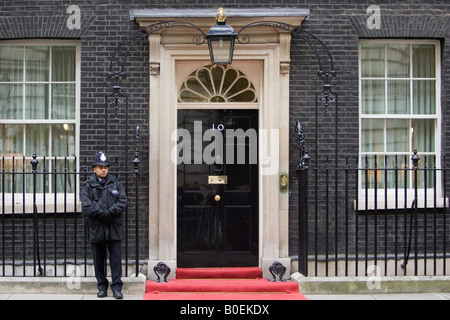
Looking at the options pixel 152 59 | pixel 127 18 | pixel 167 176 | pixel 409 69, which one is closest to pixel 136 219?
pixel 167 176

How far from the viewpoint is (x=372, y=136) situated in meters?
9.34

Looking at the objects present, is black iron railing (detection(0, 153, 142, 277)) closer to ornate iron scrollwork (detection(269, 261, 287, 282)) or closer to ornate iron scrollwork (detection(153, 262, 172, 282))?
ornate iron scrollwork (detection(153, 262, 172, 282))

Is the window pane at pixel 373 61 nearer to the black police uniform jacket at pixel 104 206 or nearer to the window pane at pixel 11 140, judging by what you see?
the black police uniform jacket at pixel 104 206

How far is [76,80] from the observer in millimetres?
9148

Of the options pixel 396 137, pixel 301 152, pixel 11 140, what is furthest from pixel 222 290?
pixel 11 140

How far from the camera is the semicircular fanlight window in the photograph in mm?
9180

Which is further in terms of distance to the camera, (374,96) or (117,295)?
(374,96)

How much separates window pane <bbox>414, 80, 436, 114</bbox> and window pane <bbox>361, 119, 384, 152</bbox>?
0.65 meters

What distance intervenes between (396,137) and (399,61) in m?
1.17

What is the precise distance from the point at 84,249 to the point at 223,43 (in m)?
3.44

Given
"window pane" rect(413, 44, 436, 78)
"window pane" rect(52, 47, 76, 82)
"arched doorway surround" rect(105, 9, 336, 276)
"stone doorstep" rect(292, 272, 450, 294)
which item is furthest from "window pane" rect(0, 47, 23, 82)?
"window pane" rect(413, 44, 436, 78)

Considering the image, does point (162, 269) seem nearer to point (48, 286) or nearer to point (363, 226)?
point (48, 286)

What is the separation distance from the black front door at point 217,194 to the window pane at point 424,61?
2.70 metres

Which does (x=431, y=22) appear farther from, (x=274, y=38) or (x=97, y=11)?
(x=97, y=11)
